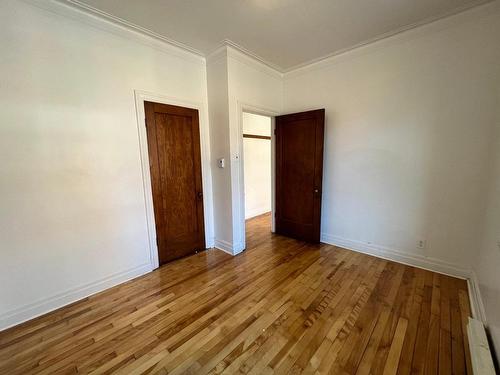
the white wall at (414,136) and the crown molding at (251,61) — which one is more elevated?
the crown molding at (251,61)

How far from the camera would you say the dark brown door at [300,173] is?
3.29 metres

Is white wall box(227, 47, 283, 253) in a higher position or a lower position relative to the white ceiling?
lower

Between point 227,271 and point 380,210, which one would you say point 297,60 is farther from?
point 227,271

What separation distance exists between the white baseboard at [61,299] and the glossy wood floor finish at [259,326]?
72 mm

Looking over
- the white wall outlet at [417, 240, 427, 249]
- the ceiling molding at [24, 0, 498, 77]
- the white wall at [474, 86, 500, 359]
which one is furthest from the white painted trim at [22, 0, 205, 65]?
the white wall outlet at [417, 240, 427, 249]

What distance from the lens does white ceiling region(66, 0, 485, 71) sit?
2.06 meters

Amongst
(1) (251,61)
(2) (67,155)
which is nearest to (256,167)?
(1) (251,61)

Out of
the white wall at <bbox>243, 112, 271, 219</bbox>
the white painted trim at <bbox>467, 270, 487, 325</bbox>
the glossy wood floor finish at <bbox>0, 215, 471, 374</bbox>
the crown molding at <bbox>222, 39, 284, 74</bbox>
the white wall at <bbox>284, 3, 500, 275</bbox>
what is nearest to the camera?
the glossy wood floor finish at <bbox>0, 215, 471, 374</bbox>

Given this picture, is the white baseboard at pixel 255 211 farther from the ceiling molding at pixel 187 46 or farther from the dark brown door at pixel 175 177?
the ceiling molding at pixel 187 46

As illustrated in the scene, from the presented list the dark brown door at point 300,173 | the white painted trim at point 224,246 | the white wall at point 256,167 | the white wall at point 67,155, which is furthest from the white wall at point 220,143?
the white wall at point 256,167

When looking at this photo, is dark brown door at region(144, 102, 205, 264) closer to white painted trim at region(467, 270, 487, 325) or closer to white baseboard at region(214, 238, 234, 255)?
white baseboard at region(214, 238, 234, 255)

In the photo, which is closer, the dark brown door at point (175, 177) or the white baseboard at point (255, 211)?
the dark brown door at point (175, 177)

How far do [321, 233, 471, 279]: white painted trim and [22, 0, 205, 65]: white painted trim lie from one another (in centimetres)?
347

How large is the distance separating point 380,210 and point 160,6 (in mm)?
3511
